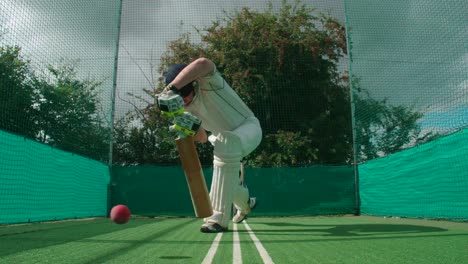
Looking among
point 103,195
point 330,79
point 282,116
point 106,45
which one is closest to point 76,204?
point 103,195

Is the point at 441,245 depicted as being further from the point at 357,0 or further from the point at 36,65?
the point at 357,0

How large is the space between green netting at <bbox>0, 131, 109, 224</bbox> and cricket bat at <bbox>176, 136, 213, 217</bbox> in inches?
154

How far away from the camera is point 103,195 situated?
11.0 metres

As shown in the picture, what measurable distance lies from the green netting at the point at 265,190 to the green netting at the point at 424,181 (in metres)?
0.99

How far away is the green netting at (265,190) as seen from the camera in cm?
1148

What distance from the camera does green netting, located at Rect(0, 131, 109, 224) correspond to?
6.78m

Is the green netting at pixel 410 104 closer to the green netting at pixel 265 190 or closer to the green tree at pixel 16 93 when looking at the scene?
the green netting at pixel 265 190

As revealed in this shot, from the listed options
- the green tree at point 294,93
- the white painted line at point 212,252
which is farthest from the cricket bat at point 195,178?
the green tree at point 294,93

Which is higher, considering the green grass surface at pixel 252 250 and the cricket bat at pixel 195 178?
the cricket bat at pixel 195 178

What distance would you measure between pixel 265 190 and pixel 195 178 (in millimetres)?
7571

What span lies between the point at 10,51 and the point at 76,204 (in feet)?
11.4

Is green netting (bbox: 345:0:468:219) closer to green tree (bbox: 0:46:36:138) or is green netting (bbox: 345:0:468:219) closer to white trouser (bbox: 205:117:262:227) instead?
white trouser (bbox: 205:117:262:227)

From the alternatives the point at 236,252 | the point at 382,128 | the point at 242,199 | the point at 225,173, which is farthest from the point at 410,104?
the point at 236,252

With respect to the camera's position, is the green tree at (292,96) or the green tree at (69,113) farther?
the green tree at (292,96)
